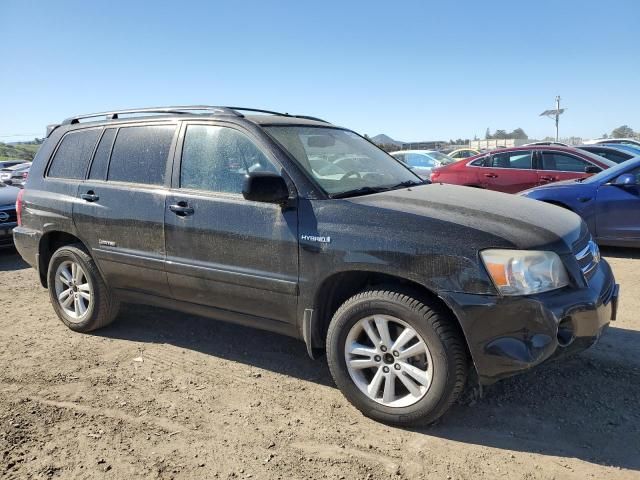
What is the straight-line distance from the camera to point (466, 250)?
8.98 ft

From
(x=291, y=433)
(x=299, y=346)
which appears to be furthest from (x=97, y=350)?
(x=291, y=433)

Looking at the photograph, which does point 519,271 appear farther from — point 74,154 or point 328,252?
point 74,154

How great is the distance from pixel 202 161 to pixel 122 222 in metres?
0.87

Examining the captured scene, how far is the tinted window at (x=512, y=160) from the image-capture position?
Answer: 9.57 m

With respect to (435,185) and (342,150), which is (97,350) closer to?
(342,150)

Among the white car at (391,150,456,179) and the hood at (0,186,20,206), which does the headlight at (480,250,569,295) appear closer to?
the hood at (0,186,20,206)

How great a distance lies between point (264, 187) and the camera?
3.15m

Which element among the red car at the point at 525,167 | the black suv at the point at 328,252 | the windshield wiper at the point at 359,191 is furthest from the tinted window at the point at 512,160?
the windshield wiper at the point at 359,191

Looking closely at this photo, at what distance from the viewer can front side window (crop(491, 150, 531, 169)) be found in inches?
377

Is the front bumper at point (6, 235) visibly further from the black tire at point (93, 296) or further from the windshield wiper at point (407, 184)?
the windshield wiper at point (407, 184)

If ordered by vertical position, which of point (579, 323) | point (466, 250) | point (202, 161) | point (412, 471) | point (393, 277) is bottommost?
point (412, 471)

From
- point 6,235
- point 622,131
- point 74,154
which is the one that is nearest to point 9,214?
point 6,235

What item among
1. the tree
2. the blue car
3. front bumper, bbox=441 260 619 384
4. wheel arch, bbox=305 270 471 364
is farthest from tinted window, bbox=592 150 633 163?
the tree

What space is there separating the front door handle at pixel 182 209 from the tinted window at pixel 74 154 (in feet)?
4.16
